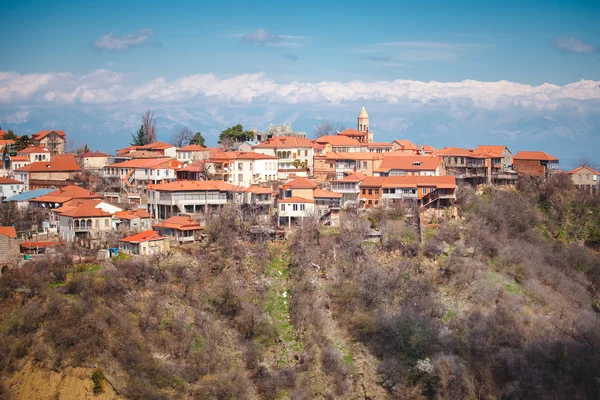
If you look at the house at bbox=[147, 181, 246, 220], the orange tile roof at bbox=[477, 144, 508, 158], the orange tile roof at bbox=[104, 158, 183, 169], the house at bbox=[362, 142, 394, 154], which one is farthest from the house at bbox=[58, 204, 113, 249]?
the orange tile roof at bbox=[477, 144, 508, 158]

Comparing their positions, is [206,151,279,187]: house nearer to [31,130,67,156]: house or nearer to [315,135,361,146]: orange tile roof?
[315,135,361,146]: orange tile roof

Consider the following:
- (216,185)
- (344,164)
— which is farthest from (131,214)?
(344,164)

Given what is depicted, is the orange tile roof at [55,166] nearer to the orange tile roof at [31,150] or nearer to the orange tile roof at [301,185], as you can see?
the orange tile roof at [31,150]

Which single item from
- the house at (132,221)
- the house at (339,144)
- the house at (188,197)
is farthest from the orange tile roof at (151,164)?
the house at (339,144)

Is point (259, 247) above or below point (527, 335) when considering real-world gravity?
above

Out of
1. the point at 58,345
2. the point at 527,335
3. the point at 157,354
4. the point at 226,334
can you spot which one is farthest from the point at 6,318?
the point at 527,335

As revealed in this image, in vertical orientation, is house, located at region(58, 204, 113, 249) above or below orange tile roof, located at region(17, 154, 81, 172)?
below

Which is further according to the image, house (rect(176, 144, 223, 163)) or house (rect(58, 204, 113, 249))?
house (rect(176, 144, 223, 163))

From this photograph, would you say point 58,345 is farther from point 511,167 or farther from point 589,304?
point 511,167
